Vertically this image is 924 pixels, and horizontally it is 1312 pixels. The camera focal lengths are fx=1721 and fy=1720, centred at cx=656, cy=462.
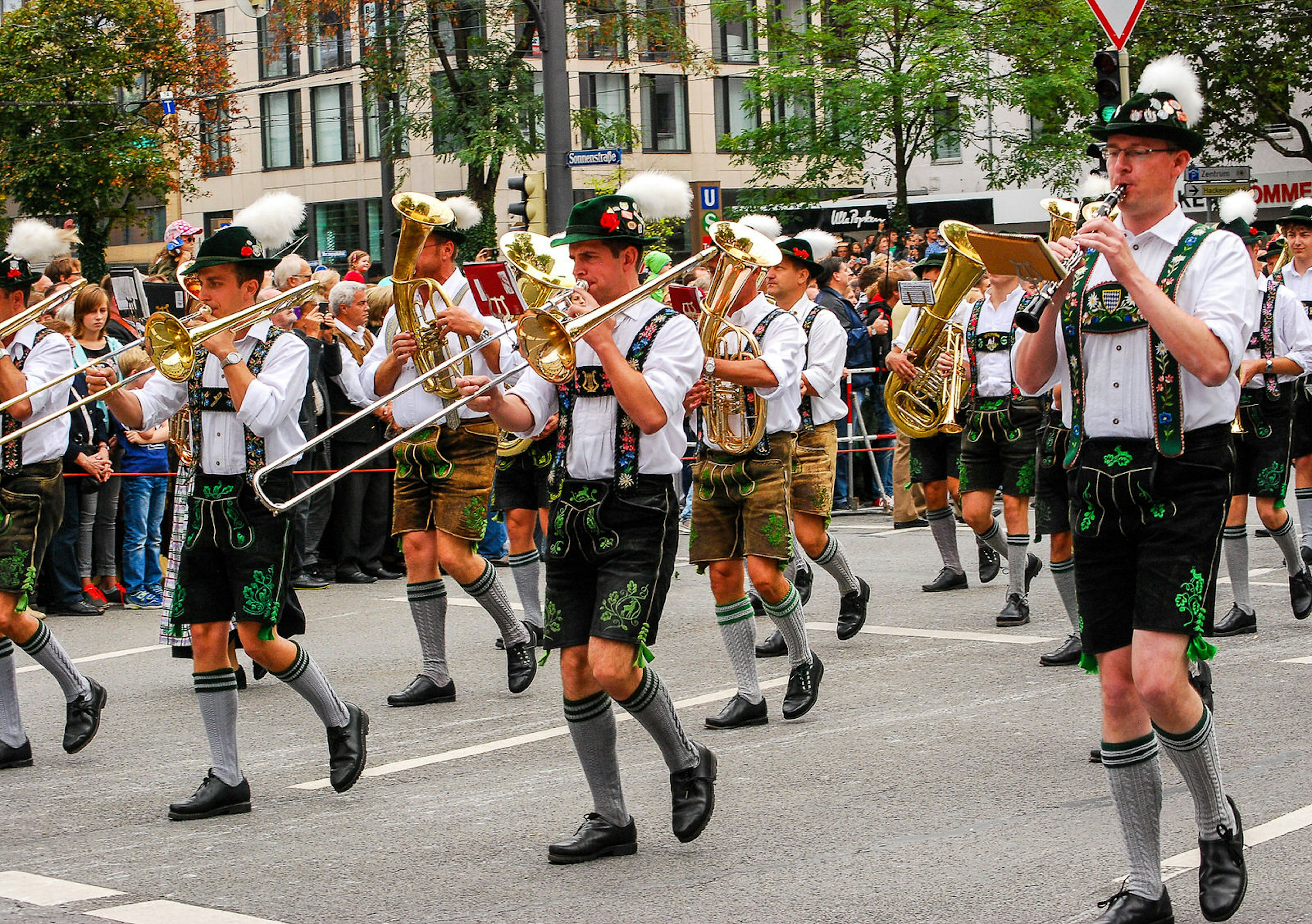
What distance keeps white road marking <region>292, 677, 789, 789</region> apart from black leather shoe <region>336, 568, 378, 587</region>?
211 inches

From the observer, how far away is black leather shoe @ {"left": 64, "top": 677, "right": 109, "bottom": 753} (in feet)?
23.6

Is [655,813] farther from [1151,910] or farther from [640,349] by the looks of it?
[1151,910]

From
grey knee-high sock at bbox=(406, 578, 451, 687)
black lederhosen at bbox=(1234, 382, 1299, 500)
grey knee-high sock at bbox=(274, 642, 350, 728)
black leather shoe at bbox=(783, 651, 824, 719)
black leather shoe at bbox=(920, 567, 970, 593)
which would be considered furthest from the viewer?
black leather shoe at bbox=(920, 567, 970, 593)

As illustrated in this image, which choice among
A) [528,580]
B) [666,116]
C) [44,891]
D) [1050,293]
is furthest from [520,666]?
[666,116]

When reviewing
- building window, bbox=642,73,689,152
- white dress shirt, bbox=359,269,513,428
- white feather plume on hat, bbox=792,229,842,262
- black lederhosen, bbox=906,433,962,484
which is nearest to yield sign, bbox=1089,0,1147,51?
white feather plume on hat, bbox=792,229,842,262

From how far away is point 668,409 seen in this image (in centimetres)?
535

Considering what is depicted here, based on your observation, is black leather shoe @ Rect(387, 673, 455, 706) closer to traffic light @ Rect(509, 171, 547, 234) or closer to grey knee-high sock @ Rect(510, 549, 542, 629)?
grey knee-high sock @ Rect(510, 549, 542, 629)

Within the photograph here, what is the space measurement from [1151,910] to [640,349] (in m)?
2.26

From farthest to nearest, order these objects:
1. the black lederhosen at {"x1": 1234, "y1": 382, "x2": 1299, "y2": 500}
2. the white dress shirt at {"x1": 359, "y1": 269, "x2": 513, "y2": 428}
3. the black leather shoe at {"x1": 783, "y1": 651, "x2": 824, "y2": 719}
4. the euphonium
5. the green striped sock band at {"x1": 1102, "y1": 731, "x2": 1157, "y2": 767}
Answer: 1. the black lederhosen at {"x1": 1234, "y1": 382, "x2": 1299, "y2": 500}
2. the white dress shirt at {"x1": 359, "y1": 269, "x2": 513, "y2": 428}
3. the euphonium
4. the black leather shoe at {"x1": 783, "y1": 651, "x2": 824, "y2": 719}
5. the green striped sock band at {"x1": 1102, "y1": 731, "x2": 1157, "y2": 767}

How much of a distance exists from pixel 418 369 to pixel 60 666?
2.02 meters

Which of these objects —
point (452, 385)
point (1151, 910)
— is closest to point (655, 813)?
point (1151, 910)

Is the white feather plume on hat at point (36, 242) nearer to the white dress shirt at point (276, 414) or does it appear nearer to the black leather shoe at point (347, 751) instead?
the white dress shirt at point (276, 414)

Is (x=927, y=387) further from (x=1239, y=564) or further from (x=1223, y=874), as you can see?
(x=1223, y=874)

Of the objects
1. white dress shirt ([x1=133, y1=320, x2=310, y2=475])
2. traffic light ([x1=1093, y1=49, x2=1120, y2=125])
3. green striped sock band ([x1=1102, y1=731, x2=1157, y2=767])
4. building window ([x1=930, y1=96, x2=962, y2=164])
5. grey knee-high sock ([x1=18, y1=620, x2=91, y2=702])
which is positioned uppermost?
building window ([x1=930, y1=96, x2=962, y2=164])
